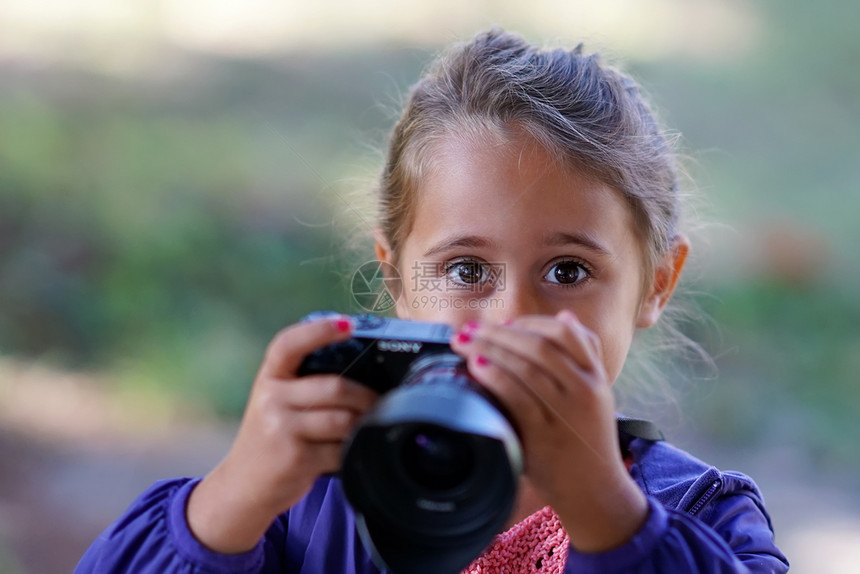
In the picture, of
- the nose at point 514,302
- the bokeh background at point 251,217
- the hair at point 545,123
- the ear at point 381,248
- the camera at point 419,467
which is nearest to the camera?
the camera at point 419,467

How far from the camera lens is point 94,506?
5.95ft

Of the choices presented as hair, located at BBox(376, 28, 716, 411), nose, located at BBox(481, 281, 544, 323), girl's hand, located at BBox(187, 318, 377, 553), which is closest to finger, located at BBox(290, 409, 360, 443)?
girl's hand, located at BBox(187, 318, 377, 553)

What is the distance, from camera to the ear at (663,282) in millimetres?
1066

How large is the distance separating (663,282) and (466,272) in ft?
1.00

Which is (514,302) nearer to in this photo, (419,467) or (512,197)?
(512,197)

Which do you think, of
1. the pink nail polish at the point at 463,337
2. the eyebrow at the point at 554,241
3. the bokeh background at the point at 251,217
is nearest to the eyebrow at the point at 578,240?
the eyebrow at the point at 554,241

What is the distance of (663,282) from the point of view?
1116 mm

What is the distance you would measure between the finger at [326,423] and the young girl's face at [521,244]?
0.89 ft

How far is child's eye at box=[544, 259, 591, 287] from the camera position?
93 cm

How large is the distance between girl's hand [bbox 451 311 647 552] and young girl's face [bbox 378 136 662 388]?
0.72 feet

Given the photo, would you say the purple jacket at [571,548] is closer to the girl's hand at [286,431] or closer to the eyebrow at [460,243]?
the girl's hand at [286,431]

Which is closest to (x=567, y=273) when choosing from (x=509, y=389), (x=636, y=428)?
(x=636, y=428)

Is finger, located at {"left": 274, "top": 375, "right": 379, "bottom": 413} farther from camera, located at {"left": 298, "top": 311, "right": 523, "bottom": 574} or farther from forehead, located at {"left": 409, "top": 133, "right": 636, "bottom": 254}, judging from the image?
forehead, located at {"left": 409, "top": 133, "right": 636, "bottom": 254}

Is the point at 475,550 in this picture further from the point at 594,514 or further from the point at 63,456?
the point at 63,456
